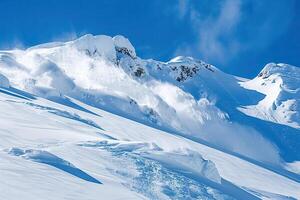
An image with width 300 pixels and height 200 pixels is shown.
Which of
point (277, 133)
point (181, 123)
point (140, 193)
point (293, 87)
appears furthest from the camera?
point (293, 87)

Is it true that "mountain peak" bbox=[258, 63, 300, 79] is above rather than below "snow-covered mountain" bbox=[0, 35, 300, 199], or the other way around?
above

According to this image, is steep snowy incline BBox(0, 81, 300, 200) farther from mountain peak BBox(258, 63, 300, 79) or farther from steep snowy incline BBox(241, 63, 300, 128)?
mountain peak BBox(258, 63, 300, 79)

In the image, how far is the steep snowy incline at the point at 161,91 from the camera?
159ft

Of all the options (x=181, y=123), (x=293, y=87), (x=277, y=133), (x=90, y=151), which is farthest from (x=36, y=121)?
(x=293, y=87)

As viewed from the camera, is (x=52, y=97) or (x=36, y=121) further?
(x=52, y=97)

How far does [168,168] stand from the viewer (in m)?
13.6

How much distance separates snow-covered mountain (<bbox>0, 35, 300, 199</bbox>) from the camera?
444 inches

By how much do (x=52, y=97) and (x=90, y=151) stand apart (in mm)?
23844

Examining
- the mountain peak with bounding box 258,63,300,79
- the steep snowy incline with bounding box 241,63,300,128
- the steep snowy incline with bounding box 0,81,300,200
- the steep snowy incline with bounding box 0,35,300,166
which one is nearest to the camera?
the steep snowy incline with bounding box 0,81,300,200

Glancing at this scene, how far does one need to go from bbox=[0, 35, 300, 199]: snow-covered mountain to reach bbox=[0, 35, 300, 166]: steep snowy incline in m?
0.15

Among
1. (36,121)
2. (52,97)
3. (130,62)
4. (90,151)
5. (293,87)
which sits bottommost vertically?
(90,151)

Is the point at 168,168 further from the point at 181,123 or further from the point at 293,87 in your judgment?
the point at 293,87

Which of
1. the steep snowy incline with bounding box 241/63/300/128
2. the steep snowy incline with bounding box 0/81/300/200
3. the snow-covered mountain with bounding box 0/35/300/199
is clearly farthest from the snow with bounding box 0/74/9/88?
the steep snowy incline with bounding box 241/63/300/128

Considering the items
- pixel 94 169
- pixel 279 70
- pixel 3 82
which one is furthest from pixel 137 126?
pixel 279 70
